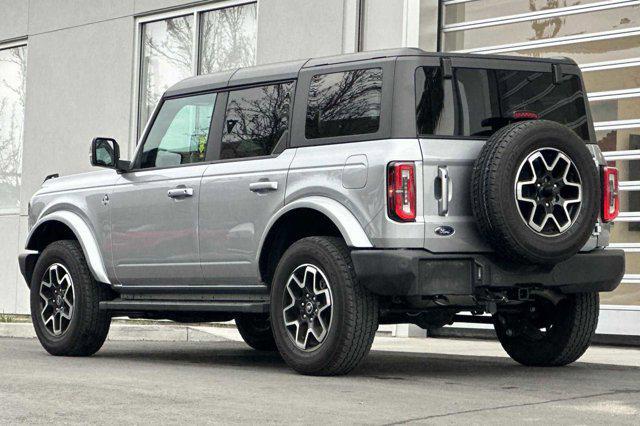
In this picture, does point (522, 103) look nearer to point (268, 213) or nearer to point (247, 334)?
point (268, 213)

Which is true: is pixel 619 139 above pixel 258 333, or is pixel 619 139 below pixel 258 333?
above

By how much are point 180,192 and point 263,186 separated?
0.88m

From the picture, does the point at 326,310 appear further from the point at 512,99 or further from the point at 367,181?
the point at 512,99

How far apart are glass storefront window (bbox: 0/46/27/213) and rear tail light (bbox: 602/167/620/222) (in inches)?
470

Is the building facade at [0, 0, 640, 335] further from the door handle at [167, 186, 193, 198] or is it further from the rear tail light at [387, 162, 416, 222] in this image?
the rear tail light at [387, 162, 416, 222]

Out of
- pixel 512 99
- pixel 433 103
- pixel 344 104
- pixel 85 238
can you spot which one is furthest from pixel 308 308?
pixel 85 238

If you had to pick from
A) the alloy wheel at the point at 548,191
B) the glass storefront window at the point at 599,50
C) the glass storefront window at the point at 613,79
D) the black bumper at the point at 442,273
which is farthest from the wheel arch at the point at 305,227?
the glass storefront window at the point at 613,79

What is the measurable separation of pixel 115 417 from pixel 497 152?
2.78 m

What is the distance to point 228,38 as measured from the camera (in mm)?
15992

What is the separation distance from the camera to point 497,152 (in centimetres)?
749

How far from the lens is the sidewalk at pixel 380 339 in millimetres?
11180

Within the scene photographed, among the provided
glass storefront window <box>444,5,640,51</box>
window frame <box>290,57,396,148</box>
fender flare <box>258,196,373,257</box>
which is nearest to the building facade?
glass storefront window <box>444,5,640,51</box>

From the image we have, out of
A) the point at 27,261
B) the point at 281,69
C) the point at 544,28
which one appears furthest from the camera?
the point at 544,28

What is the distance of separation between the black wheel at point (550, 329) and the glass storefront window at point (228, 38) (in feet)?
24.3
